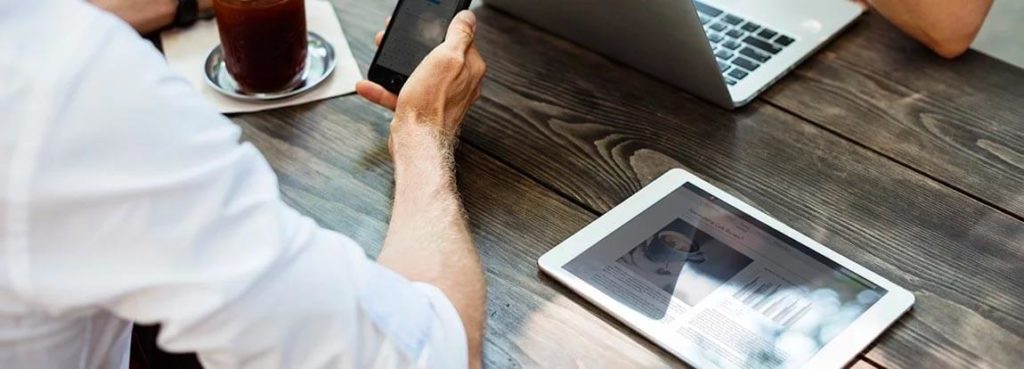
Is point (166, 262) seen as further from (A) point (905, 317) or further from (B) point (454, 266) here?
(A) point (905, 317)

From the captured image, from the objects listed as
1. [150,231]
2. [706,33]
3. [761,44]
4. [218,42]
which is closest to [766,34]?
[761,44]

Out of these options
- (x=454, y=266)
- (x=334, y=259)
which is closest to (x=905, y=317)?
(x=454, y=266)

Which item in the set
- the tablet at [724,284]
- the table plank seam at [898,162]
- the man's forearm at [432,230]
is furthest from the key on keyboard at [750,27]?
the man's forearm at [432,230]

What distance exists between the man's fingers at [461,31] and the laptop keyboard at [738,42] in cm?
28

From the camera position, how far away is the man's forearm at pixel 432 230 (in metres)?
0.94

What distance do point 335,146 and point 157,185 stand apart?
0.51 meters

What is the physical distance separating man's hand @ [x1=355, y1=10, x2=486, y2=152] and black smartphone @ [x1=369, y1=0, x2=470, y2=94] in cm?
2

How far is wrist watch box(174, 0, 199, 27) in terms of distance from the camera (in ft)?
4.42

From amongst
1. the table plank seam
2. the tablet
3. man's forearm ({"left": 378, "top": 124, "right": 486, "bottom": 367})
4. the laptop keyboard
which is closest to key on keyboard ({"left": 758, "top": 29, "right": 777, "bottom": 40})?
the laptop keyboard

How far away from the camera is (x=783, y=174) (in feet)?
3.80

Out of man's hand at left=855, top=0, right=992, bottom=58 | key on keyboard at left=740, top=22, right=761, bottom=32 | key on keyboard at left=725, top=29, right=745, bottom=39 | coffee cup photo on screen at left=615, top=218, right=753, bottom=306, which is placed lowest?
coffee cup photo on screen at left=615, top=218, right=753, bottom=306

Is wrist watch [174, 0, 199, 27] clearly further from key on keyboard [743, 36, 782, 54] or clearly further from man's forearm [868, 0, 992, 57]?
man's forearm [868, 0, 992, 57]

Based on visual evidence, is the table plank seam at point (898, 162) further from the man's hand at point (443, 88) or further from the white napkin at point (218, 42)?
the white napkin at point (218, 42)

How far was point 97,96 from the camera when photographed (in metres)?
0.67
